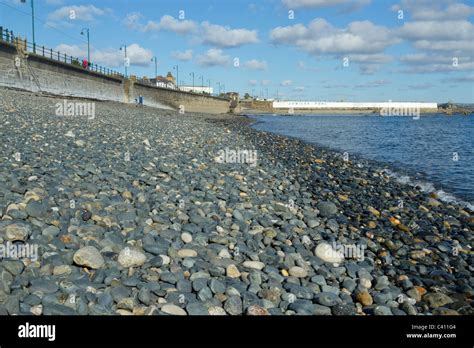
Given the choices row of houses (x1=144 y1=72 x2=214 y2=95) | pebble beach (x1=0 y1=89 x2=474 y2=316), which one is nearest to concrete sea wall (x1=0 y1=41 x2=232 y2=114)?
pebble beach (x1=0 y1=89 x2=474 y2=316)

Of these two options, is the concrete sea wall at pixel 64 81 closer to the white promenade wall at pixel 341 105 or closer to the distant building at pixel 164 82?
the distant building at pixel 164 82

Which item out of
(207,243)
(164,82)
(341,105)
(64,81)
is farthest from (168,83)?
(207,243)

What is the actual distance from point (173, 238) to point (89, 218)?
1.24 m

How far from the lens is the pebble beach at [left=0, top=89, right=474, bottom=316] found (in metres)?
3.81

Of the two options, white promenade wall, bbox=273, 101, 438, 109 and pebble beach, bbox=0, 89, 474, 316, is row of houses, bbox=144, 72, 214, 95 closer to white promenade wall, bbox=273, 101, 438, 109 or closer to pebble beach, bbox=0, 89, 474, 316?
white promenade wall, bbox=273, 101, 438, 109

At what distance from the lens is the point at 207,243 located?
5375 mm

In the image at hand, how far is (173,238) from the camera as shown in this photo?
525 centimetres

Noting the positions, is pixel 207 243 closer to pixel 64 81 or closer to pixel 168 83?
pixel 64 81

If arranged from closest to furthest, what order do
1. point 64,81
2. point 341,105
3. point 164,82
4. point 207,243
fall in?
point 207,243 < point 64,81 < point 164,82 < point 341,105

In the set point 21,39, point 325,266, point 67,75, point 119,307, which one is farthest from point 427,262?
point 67,75

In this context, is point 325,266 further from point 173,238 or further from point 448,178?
point 448,178

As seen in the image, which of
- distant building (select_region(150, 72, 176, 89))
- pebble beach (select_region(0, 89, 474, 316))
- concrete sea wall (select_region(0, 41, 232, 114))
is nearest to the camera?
pebble beach (select_region(0, 89, 474, 316))

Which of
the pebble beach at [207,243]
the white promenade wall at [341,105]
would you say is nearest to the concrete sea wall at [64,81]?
the pebble beach at [207,243]

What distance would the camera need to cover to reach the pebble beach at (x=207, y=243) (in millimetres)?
3807
